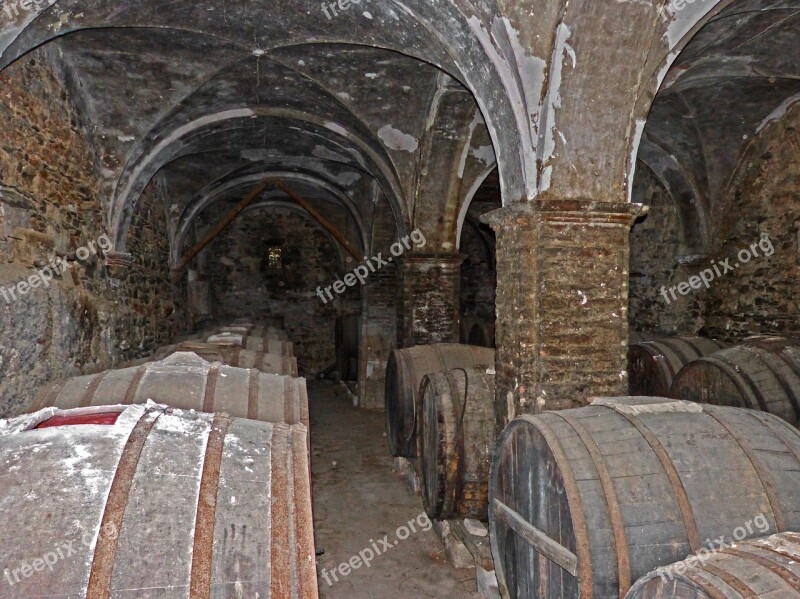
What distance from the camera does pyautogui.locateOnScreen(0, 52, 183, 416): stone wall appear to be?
4.21 m

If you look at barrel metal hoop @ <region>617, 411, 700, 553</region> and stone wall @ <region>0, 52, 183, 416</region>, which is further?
stone wall @ <region>0, 52, 183, 416</region>

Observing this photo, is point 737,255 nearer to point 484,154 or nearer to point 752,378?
point 484,154

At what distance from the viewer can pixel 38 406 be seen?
117 inches

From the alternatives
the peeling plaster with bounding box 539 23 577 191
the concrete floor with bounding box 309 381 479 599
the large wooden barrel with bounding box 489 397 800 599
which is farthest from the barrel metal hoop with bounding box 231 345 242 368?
the peeling plaster with bounding box 539 23 577 191

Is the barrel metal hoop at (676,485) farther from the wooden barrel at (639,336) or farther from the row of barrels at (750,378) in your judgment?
the wooden barrel at (639,336)

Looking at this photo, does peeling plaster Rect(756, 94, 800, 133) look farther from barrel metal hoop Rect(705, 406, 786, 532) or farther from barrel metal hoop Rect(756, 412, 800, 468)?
barrel metal hoop Rect(705, 406, 786, 532)

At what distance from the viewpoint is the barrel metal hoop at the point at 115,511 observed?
1.46 m

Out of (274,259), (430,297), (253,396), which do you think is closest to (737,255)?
(430,297)

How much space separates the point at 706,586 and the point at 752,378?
3.13 meters

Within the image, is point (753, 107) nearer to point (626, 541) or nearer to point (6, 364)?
point (626, 541)

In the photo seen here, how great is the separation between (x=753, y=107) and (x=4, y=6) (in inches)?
295

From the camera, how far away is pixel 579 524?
7.11 feet

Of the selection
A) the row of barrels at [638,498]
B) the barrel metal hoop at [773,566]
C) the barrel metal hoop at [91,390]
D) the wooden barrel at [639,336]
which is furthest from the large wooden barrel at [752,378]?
the barrel metal hoop at [91,390]

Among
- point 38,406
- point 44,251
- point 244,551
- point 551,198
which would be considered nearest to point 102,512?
point 244,551
